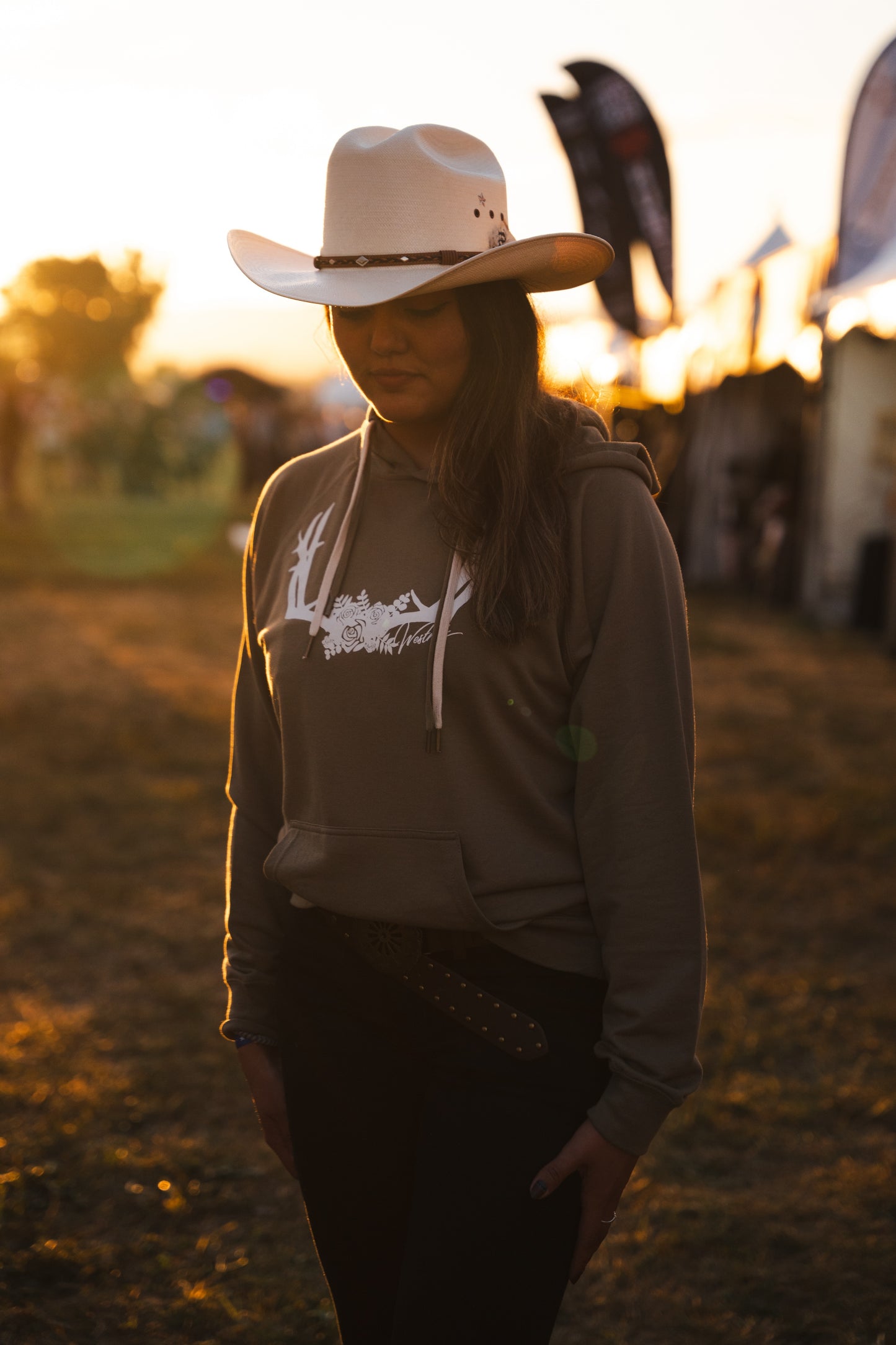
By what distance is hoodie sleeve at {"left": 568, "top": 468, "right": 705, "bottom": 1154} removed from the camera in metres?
1.53

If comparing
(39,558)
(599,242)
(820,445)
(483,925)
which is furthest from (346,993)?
(39,558)

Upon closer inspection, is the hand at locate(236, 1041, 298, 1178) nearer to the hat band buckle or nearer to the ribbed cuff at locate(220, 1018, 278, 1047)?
the ribbed cuff at locate(220, 1018, 278, 1047)

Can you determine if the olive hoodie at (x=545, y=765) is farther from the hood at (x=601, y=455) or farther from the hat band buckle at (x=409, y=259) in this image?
the hat band buckle at (x=409, y=259)

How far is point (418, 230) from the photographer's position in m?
1.67

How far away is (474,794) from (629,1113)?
460 millimetres

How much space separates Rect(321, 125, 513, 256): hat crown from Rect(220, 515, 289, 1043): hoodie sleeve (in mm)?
549

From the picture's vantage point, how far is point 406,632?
1.62 metres

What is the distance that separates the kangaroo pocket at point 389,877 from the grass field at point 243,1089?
0.57m

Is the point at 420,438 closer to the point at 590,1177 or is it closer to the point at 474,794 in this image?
the point at 474,794

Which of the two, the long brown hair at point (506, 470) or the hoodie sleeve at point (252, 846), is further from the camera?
the hoodie sleeve at point (252, 846)

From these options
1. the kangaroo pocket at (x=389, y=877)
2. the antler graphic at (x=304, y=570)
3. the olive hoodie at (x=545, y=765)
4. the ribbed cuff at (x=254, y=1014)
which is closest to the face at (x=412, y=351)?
the olive hoodie at (x=545, y=765)

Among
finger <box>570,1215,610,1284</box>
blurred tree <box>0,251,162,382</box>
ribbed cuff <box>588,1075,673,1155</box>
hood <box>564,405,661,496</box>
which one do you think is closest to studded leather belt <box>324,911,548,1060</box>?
ribbed cuff <box>588,1075,673,1155</box>

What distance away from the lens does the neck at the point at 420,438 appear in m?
1.73

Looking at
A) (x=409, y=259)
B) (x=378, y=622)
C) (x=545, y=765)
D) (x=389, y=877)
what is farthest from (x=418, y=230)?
(x=389, y=877)
